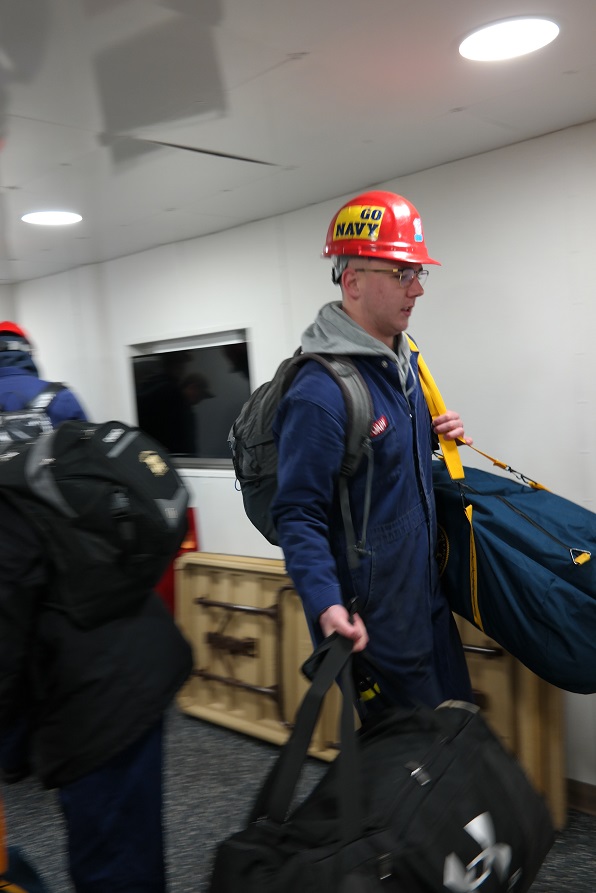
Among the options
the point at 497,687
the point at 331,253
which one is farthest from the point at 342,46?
the point at 497,687

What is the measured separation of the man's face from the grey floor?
1.74 metres

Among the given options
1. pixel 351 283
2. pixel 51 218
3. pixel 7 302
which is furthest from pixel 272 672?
pixel 7 302

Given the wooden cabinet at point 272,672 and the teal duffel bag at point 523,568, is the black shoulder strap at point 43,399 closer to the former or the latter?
the wooden cabinet at point 272,672

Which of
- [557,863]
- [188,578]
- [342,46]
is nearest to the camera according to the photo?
[342,46]

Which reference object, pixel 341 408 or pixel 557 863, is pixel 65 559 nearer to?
pixel 341 408

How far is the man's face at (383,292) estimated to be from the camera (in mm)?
2016

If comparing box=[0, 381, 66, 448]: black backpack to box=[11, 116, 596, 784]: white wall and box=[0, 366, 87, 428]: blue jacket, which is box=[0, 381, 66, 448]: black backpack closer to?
box=[0, 366, 87, 428]: blue jacket

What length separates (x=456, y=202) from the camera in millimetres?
2785

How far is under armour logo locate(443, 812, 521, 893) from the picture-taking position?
126cm

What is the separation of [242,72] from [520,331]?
136 cm

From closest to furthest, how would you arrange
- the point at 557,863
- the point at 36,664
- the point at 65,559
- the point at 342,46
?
1. the point at 65,559
2. the point at 36,664
3. the point at 342,46
4. the point at 557,863

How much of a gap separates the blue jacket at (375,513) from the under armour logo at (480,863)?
1.48ft

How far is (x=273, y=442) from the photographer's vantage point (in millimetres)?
2152

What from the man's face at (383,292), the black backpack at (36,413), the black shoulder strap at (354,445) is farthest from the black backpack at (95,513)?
the black backpack at (36,413)
